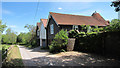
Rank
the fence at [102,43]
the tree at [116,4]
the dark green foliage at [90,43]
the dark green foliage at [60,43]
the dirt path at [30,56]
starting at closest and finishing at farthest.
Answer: the tree at [116,4]
the fence at [102,43]
the dirt path at [30,56]
the dark green foliage at [90,43]
the dark green foliage at [60,43]

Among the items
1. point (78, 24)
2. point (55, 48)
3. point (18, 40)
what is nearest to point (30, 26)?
point (78, 24)

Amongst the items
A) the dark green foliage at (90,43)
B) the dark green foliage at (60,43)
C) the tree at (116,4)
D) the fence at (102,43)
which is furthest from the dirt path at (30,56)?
the tree at (116,4)

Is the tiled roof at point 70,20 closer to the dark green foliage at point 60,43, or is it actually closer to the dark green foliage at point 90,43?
the dark green foliage at point 60,43

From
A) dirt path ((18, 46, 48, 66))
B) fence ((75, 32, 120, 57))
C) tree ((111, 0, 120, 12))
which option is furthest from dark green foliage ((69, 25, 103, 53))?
dirt path ((18, 46, 48, 66))

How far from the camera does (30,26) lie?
3120cm

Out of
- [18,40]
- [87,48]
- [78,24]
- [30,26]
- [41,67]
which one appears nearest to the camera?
[41,67]

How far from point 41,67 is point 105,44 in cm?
587

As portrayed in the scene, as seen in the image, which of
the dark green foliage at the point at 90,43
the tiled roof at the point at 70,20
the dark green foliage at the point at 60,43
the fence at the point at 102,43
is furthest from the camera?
the tiled roof at the point at 70,20

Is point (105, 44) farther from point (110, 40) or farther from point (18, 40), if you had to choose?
point (18, 40)

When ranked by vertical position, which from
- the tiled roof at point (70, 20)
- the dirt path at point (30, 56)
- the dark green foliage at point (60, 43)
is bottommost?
the dirt path at point (30, 56)

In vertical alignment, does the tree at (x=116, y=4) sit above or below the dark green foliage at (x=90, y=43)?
above

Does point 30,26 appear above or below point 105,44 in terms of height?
above

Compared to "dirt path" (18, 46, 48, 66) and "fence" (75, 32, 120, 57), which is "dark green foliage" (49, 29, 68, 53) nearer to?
"dirt path" (18, 46, 48, 66)

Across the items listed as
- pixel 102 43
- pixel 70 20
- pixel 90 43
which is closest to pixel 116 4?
pixel 102 43
